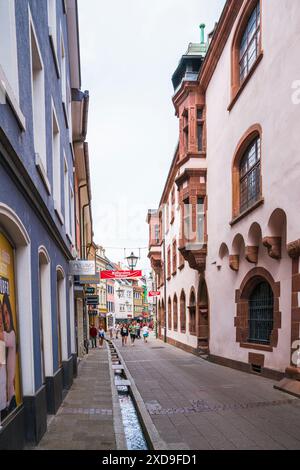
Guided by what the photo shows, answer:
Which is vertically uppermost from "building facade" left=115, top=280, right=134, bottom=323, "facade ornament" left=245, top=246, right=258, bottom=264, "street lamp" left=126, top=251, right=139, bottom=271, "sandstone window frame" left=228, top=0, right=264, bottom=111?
"sandstone window frame" left=228, top=0, right=264, bottom=111

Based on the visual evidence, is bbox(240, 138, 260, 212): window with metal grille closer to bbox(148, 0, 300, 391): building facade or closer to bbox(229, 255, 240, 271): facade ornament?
bbox(148, 0, 300, 391): building facade

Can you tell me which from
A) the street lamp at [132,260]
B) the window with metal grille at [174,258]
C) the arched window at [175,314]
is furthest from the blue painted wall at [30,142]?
the arched window at [175,314]

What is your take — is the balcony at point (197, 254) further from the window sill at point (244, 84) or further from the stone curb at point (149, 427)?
the stone curb at point (149, 427)

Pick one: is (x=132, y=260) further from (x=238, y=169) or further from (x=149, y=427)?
(x=149, y=427)

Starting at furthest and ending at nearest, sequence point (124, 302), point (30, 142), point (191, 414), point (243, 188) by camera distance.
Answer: point (124, 302) → point (243, 188) → point (191, 414) → point (30, 142)

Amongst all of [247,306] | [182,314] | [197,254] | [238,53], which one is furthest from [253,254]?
[182,314]

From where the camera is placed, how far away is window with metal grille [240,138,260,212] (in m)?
12.4

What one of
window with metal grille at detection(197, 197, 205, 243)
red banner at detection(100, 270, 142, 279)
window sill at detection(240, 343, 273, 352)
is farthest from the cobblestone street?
red banner at detection(100, 270, 142, 279)

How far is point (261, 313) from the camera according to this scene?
1245 cm

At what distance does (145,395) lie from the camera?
9672 mm

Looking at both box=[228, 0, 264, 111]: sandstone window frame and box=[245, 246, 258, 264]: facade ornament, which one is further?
box=[245, 246, 258, 264]: facade ornament

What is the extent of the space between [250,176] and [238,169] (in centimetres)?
118
